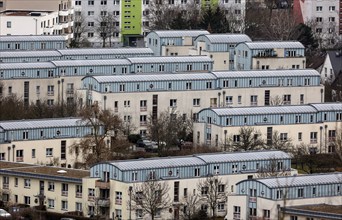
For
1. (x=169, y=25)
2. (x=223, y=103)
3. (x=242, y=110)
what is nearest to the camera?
(x=242, y=110)

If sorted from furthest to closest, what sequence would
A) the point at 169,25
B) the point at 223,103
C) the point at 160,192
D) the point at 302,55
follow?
the point at 169,25 < the point at 302,55 < the point at 223,103 < the point at 160,192

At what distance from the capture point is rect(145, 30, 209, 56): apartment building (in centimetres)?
4956

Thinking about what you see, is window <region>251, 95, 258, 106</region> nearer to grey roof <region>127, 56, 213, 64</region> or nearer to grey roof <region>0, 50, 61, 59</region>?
grey roof <region>127, 56, 213, 64</region>

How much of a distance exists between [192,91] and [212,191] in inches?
431

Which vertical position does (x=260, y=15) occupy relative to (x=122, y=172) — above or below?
above

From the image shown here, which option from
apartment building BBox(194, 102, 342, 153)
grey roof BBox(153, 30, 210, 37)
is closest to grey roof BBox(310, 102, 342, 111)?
apartment building BBox(194, 102, 342, 153)

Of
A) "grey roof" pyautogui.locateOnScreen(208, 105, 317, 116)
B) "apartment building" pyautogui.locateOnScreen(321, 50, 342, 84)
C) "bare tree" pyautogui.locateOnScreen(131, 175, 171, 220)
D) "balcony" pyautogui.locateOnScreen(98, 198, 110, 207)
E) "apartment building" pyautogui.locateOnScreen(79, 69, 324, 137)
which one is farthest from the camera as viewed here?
"apartment building" pyautogui.locateOnScreen(321, 50, 342, 84)

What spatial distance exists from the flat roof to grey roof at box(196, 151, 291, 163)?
2.20 meters

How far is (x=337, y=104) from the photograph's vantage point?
4003cm

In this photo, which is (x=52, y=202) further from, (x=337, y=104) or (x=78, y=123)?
(x=337, y=104)

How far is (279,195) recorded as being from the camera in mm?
29344

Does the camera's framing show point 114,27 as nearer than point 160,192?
No

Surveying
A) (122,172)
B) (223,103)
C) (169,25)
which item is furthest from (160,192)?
(169,25)

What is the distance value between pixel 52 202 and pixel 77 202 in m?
0.58
